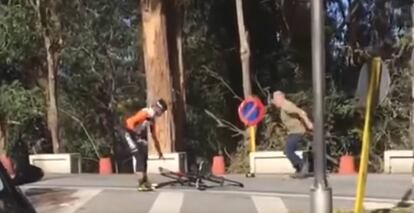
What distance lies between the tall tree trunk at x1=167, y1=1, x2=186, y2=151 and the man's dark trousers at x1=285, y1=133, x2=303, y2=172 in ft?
23.3

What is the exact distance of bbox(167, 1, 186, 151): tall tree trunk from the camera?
900 inches

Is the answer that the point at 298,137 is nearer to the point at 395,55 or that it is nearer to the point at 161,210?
the point at 161,210

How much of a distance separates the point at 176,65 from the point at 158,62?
0.99 meters

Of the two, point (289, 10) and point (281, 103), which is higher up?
point (289, 10)

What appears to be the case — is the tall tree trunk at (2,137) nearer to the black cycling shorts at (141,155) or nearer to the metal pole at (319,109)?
the black cycling shorts at (141,155)

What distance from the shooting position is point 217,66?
96.1ft

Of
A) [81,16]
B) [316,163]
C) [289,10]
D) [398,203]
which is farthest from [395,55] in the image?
[316,163]

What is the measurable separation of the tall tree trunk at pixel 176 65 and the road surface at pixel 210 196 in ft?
22.2

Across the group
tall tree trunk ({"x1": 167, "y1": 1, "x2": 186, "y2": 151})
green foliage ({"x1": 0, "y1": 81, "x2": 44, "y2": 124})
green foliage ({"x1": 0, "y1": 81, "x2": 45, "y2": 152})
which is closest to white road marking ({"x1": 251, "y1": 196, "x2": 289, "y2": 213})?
tall tree trunk ({"x1": 167, "y1": 1, "x2": 186, "y2": 151})

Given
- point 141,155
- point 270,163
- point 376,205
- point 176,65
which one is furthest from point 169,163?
point 376,205

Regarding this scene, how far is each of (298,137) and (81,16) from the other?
49.5 feet

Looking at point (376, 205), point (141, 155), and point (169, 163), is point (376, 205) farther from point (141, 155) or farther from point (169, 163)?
point (169, 163)

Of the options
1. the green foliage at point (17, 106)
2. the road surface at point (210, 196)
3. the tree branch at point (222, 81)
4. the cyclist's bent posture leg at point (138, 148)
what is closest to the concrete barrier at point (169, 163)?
the road surface at point (210, 196)

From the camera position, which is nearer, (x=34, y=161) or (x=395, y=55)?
(x=34, y=161)
